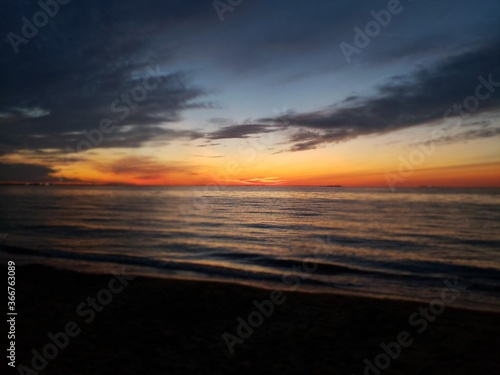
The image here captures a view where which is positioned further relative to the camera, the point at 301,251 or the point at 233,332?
the point at 301,251

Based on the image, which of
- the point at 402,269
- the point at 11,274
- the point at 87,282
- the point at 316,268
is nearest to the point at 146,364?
the point at 87,282

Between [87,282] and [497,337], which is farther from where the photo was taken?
[87,282]

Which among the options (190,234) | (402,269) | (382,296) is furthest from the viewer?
(190,234)

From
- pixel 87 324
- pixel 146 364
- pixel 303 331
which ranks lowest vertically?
pixel 303 331

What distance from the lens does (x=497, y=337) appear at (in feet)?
33.7

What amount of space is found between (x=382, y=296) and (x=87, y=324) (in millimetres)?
12395

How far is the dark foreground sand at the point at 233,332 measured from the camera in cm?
816

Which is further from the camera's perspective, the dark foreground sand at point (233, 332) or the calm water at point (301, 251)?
the calm water at point (301, 251)

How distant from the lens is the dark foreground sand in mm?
8164

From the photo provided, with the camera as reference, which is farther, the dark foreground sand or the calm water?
the calm water

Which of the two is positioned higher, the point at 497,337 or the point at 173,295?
the point at 173,295

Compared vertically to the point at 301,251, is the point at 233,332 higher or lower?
higher

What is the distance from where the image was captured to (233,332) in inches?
408

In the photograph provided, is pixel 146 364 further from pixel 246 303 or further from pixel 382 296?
pixel 382 296
